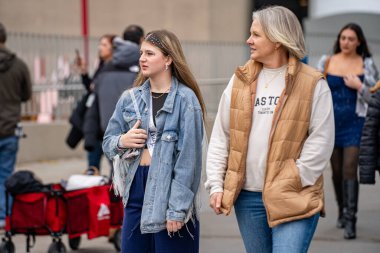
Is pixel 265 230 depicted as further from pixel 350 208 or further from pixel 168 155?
pixel 350 208

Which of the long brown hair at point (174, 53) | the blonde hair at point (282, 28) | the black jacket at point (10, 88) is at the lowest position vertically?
the black jacket at point (10, 88)

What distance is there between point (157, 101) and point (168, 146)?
0.30m

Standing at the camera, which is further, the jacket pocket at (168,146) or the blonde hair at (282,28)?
the jacket pocket at (168,146)

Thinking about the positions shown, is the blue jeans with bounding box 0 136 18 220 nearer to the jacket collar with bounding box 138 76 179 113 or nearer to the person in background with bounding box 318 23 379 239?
the person in background with bounding box 318 23 379 239

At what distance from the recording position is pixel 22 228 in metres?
7.66

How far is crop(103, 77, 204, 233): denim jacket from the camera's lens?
5027 mm

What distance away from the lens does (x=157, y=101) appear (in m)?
5.26

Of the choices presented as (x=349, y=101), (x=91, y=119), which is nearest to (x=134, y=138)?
(x=349, y=101)

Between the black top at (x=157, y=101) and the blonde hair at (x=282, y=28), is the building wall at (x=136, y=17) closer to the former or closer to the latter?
the black top at (x=157, y=101)

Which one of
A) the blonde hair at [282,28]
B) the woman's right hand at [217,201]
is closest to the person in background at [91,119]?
the woman's right hand at [217,201]

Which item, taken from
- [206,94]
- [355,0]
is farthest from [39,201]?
[355,0]

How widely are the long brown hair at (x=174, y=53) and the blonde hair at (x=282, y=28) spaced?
1.97 ft

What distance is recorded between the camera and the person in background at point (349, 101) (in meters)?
8.27

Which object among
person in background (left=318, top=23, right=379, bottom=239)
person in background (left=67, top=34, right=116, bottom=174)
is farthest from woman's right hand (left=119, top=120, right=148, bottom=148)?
person in background (left=67, top=34, right=116, bottom=174)
